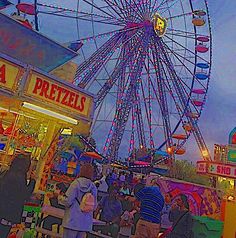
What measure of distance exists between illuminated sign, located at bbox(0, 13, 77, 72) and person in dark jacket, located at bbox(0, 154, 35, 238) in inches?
96.6

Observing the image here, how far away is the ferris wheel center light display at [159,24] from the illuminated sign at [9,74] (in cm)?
1469

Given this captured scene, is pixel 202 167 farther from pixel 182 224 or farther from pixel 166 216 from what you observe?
pixel 182 224

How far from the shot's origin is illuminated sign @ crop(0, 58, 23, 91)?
4773mm

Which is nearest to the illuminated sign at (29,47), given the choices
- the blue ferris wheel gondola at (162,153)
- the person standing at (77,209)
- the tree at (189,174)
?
the person standing at (77,209)

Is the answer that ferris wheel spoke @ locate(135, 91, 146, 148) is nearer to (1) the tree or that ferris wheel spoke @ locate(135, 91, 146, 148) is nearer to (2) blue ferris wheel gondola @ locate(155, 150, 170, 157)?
(2) blue ferris wheel gondola @ locate(155, 150, 170, 157)

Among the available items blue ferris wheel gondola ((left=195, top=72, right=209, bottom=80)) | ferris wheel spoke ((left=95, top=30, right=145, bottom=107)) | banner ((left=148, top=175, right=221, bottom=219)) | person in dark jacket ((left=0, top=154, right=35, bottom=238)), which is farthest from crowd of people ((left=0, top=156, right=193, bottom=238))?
blue ferris wheel gondola ((left=195, top=72, right=209, bottom=80))

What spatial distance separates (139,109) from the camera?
2061 centimetres

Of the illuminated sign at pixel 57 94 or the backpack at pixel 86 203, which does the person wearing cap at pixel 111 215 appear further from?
the backpack at pixel 86 203

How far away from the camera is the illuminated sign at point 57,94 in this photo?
17.2ft

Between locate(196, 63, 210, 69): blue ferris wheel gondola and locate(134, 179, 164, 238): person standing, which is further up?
locate(196, 63, 210, 69): blue ferris wheel gondola

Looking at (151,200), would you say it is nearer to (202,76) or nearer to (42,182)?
(42,182)

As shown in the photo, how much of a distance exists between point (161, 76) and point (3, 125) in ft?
42.1

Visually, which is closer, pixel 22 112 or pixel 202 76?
pixel 22 112

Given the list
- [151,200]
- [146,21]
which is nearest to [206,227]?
[151,200]
